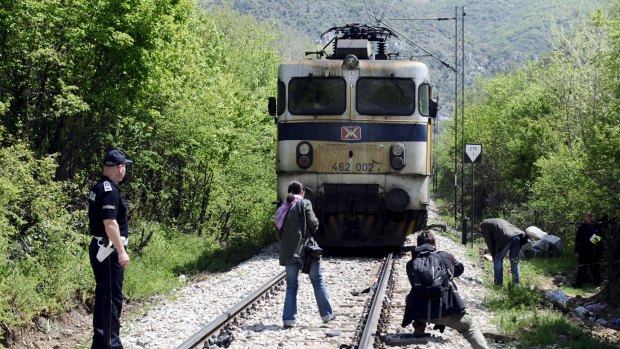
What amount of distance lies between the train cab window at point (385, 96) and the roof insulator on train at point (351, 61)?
32cm

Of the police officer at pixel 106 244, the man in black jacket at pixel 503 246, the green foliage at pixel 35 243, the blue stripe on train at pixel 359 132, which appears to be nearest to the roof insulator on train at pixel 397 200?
the blue stripe on train at pixel 359 132

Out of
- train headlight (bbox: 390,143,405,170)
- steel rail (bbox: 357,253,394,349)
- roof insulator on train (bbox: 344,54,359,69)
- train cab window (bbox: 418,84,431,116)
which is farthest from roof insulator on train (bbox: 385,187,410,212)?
roof insulator on train (bbox: 344,54,359,69)

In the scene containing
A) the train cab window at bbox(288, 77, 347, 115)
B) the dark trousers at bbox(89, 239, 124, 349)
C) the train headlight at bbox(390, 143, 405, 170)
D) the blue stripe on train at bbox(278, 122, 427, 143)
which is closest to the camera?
the dark trousers at bbox(89, 239, 124, 349)

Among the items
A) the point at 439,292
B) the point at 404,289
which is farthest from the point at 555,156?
the point at 439,292

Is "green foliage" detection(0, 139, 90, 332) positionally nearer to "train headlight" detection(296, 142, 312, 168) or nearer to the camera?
the camera

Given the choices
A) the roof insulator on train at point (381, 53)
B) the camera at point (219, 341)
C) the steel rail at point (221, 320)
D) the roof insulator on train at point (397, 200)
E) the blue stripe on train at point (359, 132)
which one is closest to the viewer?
the steel rail at point (221, 320)

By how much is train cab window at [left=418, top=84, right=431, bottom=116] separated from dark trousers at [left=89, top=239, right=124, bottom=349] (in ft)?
31.4

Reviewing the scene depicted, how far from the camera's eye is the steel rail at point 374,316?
798cm

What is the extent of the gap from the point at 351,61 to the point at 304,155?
205cm

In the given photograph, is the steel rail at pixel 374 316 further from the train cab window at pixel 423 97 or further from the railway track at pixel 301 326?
the train cab window at pixel 423 97

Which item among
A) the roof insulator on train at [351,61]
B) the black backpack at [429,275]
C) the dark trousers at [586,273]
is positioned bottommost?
the dark trousers at [586,273]

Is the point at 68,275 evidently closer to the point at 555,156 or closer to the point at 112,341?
the point at 112,341

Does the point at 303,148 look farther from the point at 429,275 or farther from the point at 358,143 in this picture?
the point at 429,275

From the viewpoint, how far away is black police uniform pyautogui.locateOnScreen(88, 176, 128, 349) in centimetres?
705
